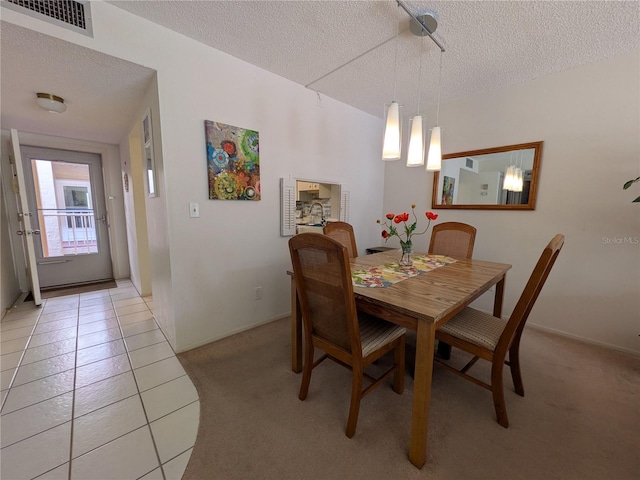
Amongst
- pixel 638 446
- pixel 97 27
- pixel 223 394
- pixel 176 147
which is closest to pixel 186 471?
pixel 223 394

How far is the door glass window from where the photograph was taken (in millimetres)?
3385

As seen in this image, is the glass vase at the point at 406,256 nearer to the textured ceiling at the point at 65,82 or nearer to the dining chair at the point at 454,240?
the dining chair at the point at 454,240

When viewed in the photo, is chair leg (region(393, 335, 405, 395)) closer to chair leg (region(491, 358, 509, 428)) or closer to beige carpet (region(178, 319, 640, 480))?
beige carpet (region(178, 319, 640, 480))

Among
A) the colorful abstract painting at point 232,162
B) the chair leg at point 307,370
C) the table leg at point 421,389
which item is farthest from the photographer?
the colorful abstract painting at point 232,162

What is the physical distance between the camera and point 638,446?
1245 millimetres

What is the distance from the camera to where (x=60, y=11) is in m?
1.41

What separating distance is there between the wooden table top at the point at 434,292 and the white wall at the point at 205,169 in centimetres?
112

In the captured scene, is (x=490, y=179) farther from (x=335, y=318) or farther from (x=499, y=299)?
(x=335, y=318)

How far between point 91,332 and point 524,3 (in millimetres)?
4123

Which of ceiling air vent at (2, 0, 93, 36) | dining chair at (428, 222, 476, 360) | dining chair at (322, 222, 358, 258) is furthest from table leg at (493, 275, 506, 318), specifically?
Answer: ceiling air vent at (2, 0, 93, 36)

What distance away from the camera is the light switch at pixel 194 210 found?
1976mm

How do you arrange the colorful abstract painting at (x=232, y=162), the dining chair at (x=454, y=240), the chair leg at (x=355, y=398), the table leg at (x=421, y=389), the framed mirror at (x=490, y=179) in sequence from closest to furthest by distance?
the table leg at (x=421, y=389)
the chair leg at (x=355, y=398)
the colorful abstract painting at (x=232, y=162)
the dining chair at (x=454, y=240)
the framed mirror at (x=490, y=179)

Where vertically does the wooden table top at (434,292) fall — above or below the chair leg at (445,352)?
above

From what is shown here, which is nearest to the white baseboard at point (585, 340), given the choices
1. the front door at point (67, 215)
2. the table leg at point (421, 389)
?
the table leg at point (421, 389)
